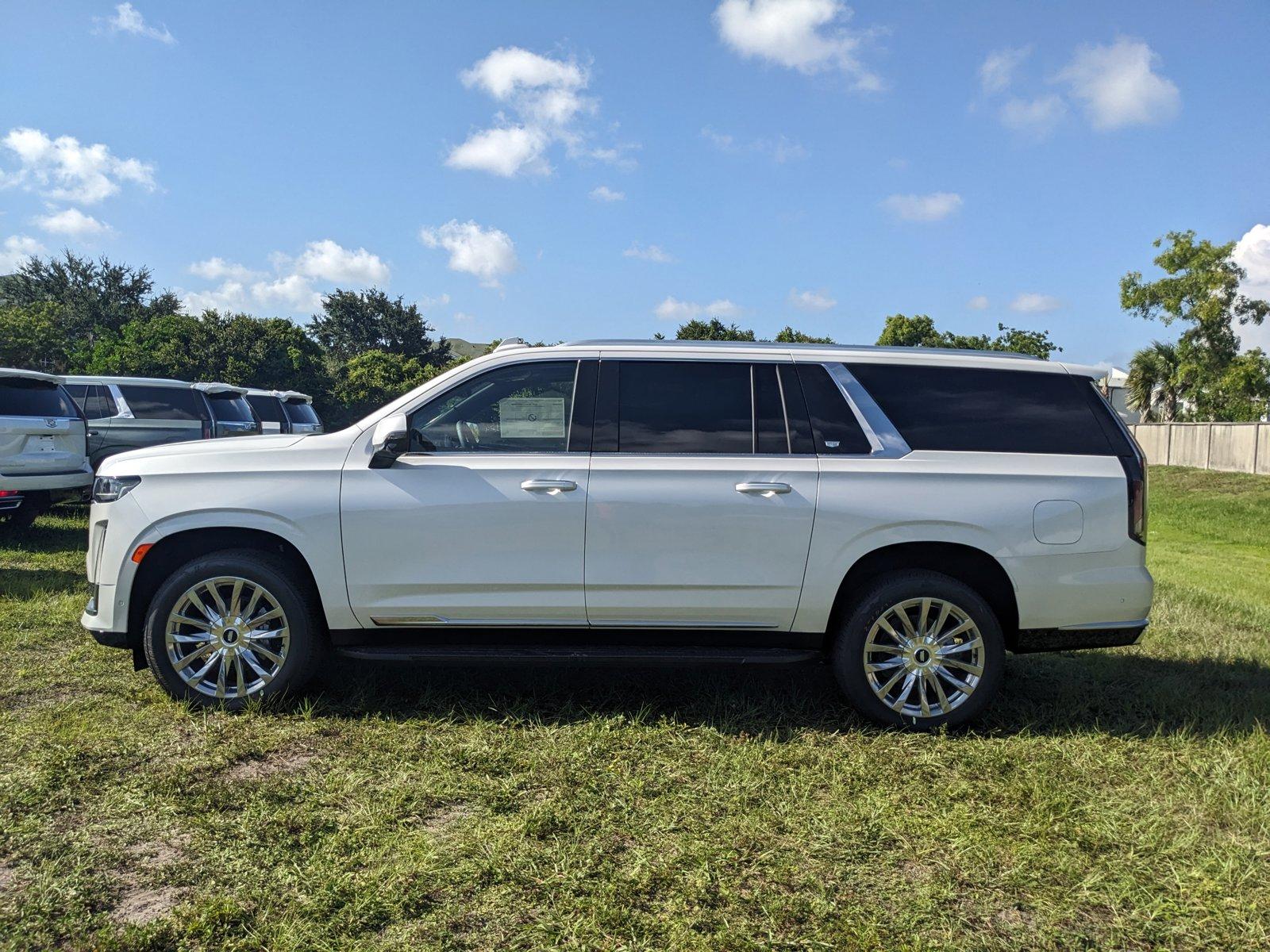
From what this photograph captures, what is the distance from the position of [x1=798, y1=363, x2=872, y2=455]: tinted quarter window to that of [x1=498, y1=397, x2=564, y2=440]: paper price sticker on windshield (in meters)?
1.26

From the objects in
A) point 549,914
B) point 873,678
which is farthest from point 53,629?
point 873,678

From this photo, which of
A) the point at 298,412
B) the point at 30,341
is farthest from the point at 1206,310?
the point at 30,341

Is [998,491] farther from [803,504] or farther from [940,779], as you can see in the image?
[940,779]

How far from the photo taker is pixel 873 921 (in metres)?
2.87

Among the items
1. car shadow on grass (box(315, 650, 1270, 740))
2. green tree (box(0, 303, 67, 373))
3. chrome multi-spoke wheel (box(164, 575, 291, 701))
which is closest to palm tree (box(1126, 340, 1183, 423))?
car shadow on grass (box(315, 650, 1270, 740))

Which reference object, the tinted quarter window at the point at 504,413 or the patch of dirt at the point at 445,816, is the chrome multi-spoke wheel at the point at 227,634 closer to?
the tinted quarter window at the point at 504,413

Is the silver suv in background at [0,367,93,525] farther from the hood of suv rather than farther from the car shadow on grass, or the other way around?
the car shadow on grass

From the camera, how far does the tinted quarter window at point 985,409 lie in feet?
15.1

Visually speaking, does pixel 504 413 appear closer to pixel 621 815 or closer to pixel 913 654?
pixel 621 815

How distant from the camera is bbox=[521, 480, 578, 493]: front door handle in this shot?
441 centimetres

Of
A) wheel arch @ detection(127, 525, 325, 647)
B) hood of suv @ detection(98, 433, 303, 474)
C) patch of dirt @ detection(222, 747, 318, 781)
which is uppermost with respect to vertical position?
hood of suv @ detection(98, 433, 303, 474)

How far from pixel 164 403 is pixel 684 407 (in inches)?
407

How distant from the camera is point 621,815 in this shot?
3.56 m

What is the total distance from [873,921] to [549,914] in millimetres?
1019
